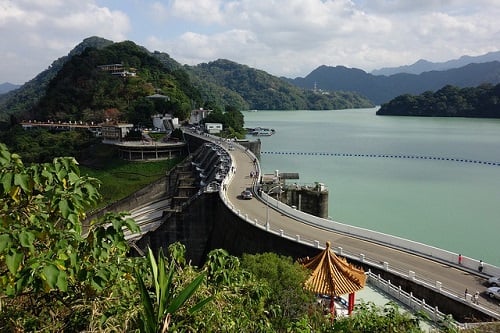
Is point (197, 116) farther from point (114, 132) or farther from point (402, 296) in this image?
point (402, 296)

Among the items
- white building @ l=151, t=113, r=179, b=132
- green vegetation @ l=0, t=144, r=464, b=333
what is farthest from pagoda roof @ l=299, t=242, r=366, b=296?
white building @ l=151, t=113, r=179, b=132

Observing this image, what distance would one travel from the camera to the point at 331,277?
13.0m

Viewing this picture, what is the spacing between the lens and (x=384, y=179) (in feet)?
163

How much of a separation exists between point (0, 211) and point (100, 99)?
8624 cm

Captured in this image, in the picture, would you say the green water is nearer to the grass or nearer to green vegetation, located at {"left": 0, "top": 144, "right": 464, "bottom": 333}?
the grass

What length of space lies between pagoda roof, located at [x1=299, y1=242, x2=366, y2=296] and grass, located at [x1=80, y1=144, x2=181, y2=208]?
37982mm

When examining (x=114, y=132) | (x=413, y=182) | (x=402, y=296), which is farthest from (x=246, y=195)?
(x=114, y=132)

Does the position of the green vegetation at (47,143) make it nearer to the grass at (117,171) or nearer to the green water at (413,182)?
the grass at (117,171)

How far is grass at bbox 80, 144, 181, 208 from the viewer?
167 ft

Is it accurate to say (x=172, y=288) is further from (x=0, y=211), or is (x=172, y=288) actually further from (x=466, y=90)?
(x=466, y=90)

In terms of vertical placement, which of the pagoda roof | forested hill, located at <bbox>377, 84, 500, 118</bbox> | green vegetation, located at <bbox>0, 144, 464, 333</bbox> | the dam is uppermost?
forested hill, located at <bbox>377, 84, 500, 118</bbox>

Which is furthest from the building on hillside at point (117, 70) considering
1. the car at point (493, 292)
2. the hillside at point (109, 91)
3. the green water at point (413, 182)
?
the car at point (493, 292)

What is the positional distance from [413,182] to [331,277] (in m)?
38.0

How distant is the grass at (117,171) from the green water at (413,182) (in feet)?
50.1
